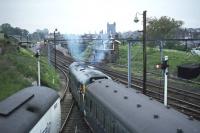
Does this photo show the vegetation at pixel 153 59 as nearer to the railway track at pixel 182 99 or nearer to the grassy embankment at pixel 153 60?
the grassy embankment at pixel 153 60

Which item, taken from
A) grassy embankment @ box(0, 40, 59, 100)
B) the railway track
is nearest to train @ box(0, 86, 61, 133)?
the railway track

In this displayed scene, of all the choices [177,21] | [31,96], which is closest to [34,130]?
[31,96]

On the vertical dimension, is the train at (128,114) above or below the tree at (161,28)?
below

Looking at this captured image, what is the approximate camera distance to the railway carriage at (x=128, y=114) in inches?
355

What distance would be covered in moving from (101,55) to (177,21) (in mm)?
23546

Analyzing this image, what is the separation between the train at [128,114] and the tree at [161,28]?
55.2 metres

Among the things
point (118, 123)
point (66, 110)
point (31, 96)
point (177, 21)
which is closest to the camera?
point (118, 123)

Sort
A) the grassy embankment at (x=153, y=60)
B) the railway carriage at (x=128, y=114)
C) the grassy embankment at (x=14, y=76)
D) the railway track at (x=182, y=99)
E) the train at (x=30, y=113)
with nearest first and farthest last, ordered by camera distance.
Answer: the railway carriage at (x=128, y=114) < the train at (x=30, y=113) < the railway track at (x=182, y=99) < the grassy embankment at (x=14, y=76) < the grassy embankment at (x=153, y=60)

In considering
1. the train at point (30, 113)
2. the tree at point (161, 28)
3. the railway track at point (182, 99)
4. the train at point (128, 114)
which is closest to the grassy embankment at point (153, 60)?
the tree at point (161, 28)

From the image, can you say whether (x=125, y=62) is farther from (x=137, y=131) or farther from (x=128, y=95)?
(x=137, y=131)

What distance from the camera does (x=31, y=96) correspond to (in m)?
12.9

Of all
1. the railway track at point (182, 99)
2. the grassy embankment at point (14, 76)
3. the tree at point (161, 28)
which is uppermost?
the tree at point (161, 28)

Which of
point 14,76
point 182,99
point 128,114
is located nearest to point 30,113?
point 128,114

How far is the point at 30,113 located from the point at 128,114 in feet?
11.4
